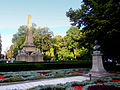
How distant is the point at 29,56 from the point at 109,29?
16870mm

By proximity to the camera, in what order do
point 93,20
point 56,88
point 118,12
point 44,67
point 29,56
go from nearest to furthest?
point 56,88 < point 118,12 < point 93,20 < point 44,67 < point 29,56

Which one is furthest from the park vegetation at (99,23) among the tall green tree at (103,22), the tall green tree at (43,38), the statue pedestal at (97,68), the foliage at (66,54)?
the tall green tree at (43,38)

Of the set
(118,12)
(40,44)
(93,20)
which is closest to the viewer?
(118,12)

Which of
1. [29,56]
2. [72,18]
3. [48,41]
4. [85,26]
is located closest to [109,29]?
[85,26]

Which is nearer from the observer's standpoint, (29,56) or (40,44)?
(29,56)

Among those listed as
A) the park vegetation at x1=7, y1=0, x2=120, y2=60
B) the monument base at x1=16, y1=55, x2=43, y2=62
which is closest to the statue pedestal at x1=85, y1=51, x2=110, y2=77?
the park vegetation at x1=7, y1=0, x2=120, y2=60

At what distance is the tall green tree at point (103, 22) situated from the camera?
1143cm

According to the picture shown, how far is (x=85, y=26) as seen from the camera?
14250 millimetres

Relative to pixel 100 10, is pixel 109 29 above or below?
below

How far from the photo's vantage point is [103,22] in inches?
447

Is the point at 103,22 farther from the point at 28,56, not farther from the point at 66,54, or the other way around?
the point at 66,54

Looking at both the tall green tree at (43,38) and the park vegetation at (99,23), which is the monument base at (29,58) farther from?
the tall green tree at (43,38)

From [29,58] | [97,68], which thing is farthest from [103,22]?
[29,58]

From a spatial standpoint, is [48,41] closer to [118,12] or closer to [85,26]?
[85,26]
